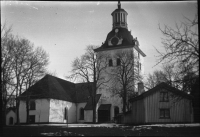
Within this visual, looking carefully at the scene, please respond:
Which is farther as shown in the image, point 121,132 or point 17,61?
point 17,61

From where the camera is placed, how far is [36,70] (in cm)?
2156

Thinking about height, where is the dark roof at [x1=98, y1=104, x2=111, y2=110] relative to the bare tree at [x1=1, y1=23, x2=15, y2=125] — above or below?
below

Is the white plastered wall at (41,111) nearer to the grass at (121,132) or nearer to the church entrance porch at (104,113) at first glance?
the church entrance porch at (104,113)

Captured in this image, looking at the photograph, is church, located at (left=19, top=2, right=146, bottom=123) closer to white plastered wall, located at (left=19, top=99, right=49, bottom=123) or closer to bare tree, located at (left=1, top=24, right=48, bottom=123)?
white plastered wall, located at (left=19, top=99, right=49, bottom=123)

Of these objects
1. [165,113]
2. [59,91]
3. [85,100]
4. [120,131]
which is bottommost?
[120,131]

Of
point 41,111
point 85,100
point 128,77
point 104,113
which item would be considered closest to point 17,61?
point 128,77

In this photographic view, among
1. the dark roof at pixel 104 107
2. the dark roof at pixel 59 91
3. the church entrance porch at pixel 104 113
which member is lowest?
the church entrance porch at pixel 104 113

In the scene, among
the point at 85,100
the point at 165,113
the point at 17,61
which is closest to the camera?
the point at 17,61

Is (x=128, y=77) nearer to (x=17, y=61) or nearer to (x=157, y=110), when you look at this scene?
(x=157, y=110)

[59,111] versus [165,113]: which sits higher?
[165,113]

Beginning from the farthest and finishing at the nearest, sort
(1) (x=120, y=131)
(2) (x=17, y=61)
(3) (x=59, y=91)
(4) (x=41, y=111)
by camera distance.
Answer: (3) (x=59, y=91)
(4) (x=41, y=111)
(2) (x=17, y=61)
(1) (x=120, y=131)

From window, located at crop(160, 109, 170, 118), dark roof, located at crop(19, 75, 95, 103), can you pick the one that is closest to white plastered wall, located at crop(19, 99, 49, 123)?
dark roof, located at crop(19, 75, 95, 103)

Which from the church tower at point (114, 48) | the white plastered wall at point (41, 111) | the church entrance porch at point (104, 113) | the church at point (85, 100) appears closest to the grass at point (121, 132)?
the church at point (85, 100)

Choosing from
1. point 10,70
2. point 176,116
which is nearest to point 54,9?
point 10,70
